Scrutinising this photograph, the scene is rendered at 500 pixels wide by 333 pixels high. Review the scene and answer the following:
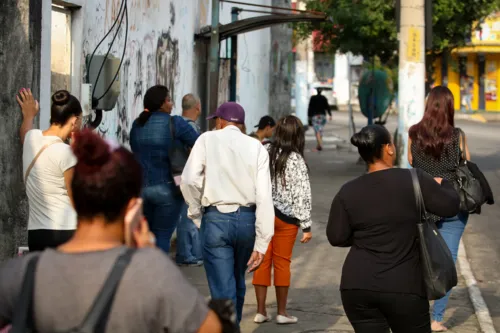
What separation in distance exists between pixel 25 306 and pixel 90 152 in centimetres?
47

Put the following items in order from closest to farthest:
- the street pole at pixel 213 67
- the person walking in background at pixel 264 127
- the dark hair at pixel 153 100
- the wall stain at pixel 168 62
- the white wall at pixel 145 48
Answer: the dark hair at pixel 153 100, the white wall at pixel 145 48, the person walking in background at pixel 264 127, the wall stain at pixel 168 62, the street pole at pixel 213 67

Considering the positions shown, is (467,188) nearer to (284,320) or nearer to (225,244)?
(284,320)

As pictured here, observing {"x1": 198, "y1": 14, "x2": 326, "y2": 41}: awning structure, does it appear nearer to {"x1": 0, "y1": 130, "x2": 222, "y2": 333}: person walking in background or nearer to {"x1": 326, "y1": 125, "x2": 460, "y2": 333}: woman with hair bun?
{"x1": 326, "y1": 125, "x2": 460, "y2": 333}: woman with hair bun

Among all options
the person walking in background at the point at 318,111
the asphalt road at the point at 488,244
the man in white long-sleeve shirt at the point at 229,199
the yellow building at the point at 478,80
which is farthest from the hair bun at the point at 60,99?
the yellow building at the point at 478,80

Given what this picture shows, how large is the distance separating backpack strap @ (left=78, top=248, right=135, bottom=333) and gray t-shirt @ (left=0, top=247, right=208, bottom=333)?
15mm

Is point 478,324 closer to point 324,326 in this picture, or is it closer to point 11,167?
point 324,326

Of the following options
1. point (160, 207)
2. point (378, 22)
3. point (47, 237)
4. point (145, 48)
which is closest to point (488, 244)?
point (145, 48)

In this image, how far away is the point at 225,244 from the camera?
661 centimetres

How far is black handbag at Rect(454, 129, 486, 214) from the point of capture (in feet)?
23.9

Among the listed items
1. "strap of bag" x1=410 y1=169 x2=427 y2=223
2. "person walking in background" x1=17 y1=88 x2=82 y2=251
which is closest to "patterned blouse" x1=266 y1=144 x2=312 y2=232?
"person walking in background" x1=17 y1=88 x2=82 y2=251

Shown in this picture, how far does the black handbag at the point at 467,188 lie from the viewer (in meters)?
7.29

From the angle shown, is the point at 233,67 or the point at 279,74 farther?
the point at 279,74

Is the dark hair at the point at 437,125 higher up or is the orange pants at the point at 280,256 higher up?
the dark hair at the point at 437,125

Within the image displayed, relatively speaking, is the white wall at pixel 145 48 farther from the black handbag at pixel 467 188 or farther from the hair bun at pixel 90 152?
the hair bun at pixel 90 152
